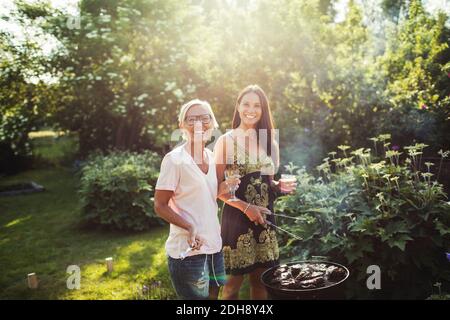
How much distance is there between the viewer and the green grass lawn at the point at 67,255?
4852mm

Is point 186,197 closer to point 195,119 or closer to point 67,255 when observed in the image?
point 195,119

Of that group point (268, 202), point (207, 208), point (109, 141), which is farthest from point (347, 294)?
point (109, 141)

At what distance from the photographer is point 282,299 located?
8.62 ft

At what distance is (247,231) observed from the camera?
10.4 feet

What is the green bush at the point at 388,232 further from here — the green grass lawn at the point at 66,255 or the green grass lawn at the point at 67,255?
the green grass lawn at the point at 66,255

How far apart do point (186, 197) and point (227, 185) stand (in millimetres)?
444

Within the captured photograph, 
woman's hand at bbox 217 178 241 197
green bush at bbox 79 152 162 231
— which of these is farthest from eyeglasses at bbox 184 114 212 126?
green bush at bbox 79 152 162 231

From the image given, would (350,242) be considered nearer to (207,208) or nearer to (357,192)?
(357,192)

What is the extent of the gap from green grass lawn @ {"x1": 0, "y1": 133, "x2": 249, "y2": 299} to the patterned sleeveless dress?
1452 millimetres

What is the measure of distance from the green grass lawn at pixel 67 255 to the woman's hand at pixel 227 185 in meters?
1.95

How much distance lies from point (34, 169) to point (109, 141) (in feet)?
10.1

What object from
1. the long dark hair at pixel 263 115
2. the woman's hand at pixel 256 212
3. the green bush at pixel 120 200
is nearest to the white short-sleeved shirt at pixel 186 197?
the woman's hand at pixel 256 212

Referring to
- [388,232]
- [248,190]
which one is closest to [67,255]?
[248,190]

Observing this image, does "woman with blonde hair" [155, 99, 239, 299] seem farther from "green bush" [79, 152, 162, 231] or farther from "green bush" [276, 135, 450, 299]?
"green bush" [79, 152, 162, 231]
